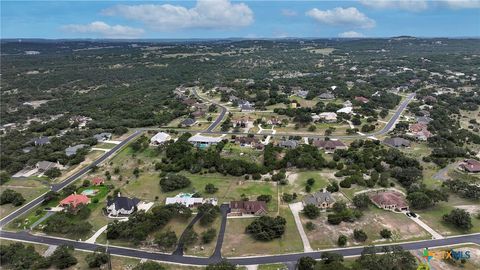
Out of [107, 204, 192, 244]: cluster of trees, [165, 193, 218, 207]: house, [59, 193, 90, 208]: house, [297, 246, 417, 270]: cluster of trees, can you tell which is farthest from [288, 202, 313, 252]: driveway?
[59, 193, 90, 208]: house

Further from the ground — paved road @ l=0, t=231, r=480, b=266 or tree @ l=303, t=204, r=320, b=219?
tree @ l=303, t=204, r=320, b=219

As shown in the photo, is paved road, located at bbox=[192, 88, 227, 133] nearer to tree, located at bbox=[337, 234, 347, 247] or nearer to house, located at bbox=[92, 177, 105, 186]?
house, located at bbox=[92, 177, 105, 186]

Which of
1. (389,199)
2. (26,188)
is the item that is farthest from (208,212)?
(26,188)

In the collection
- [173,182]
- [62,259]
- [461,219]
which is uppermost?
[461,219]

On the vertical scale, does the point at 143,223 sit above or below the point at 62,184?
above

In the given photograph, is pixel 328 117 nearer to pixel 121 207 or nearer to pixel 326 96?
pixel 326 96

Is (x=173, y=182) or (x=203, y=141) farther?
(x=203, y=141)
